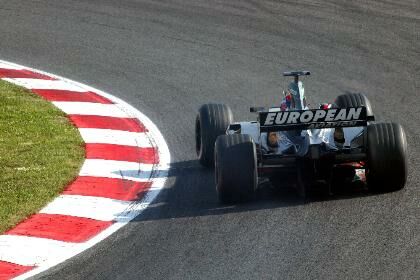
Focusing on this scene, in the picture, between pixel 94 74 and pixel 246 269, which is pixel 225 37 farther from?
pixel 246 269

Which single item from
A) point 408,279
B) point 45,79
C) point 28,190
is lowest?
point 408,279

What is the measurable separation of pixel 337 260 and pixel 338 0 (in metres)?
12.4

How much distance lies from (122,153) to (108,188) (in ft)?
4.61

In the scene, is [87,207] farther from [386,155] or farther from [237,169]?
[386,155]

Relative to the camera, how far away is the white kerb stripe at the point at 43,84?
55.1 feet

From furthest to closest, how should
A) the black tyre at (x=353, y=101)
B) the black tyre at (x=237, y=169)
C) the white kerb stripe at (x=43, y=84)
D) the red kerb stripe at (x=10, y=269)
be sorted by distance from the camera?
the white kerb stripe at (x=43, y=84), the black tyre at (x=353, y=101), the black tyre at (x=237, y=169), the red kerb stripe at (x=10, y=269)

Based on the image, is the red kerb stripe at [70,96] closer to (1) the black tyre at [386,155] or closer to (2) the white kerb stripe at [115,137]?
(2) the white kerb stripe at [115,137]

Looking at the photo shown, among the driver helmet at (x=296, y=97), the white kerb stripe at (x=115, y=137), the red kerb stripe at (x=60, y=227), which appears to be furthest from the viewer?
the white kerb stripe at (x=115, y=137)

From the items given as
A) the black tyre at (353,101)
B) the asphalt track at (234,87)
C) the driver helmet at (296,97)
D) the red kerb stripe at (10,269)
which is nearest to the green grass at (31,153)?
the red kerb stripe at (10,269)

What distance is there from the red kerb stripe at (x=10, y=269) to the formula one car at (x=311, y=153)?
7.57 feet

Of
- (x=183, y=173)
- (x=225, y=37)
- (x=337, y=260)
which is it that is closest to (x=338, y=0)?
(x=225, y=37)

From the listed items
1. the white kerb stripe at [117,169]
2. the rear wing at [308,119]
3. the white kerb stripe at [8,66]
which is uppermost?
the white kerb stripe at [8,66]

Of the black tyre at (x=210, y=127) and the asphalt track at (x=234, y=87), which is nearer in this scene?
the asphalt track at (x=234, y=87)

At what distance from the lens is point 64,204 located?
38.3 ft
